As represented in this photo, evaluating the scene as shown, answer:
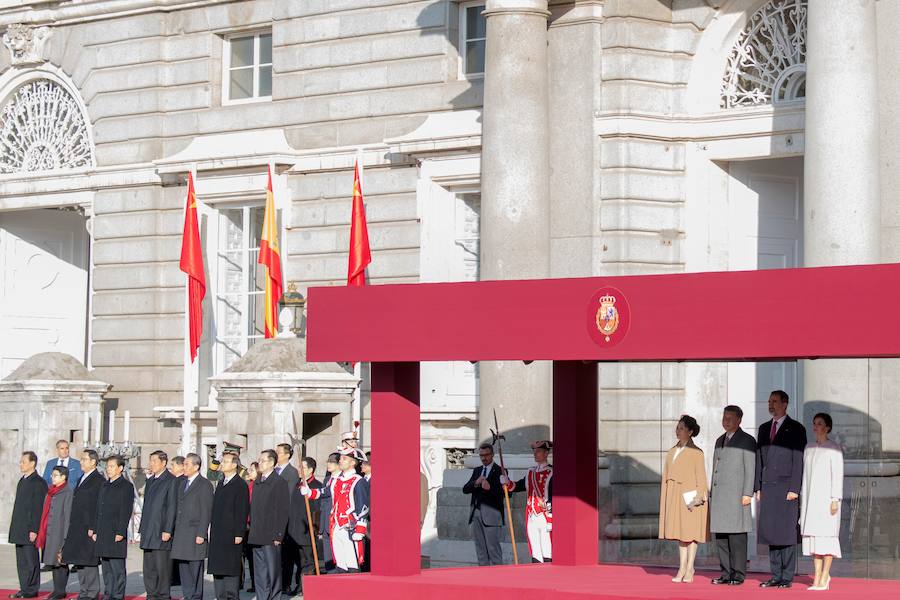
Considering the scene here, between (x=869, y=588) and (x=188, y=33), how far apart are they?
1552cm

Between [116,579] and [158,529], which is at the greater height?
[158,529]

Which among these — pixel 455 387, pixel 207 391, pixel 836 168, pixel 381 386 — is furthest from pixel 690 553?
pixel 207 391

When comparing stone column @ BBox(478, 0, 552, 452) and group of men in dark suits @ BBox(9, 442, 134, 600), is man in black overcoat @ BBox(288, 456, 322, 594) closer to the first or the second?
group of men in dark suits @ BBox(9, 442, 134, 600)

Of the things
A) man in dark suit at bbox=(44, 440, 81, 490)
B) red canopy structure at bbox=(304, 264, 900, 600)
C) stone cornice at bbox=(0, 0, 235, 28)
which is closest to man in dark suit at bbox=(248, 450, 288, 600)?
red canopy structure at bbox=(304, 264, 900, 600)

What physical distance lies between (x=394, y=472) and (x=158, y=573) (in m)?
4.28

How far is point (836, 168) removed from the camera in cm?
1917

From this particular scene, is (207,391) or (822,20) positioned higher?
(822,20)

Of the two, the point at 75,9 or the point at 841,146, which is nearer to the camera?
the point at 841,146

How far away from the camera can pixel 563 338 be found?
44.0ft

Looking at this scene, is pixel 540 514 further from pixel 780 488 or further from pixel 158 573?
pixel 780 488

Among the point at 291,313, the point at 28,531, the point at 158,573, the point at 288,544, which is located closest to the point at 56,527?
the point at 28,531

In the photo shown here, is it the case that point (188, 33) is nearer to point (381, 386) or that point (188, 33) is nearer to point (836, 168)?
point (836, 168)

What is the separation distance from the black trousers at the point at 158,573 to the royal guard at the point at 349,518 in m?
1.45

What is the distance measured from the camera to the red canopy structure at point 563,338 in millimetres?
12391
